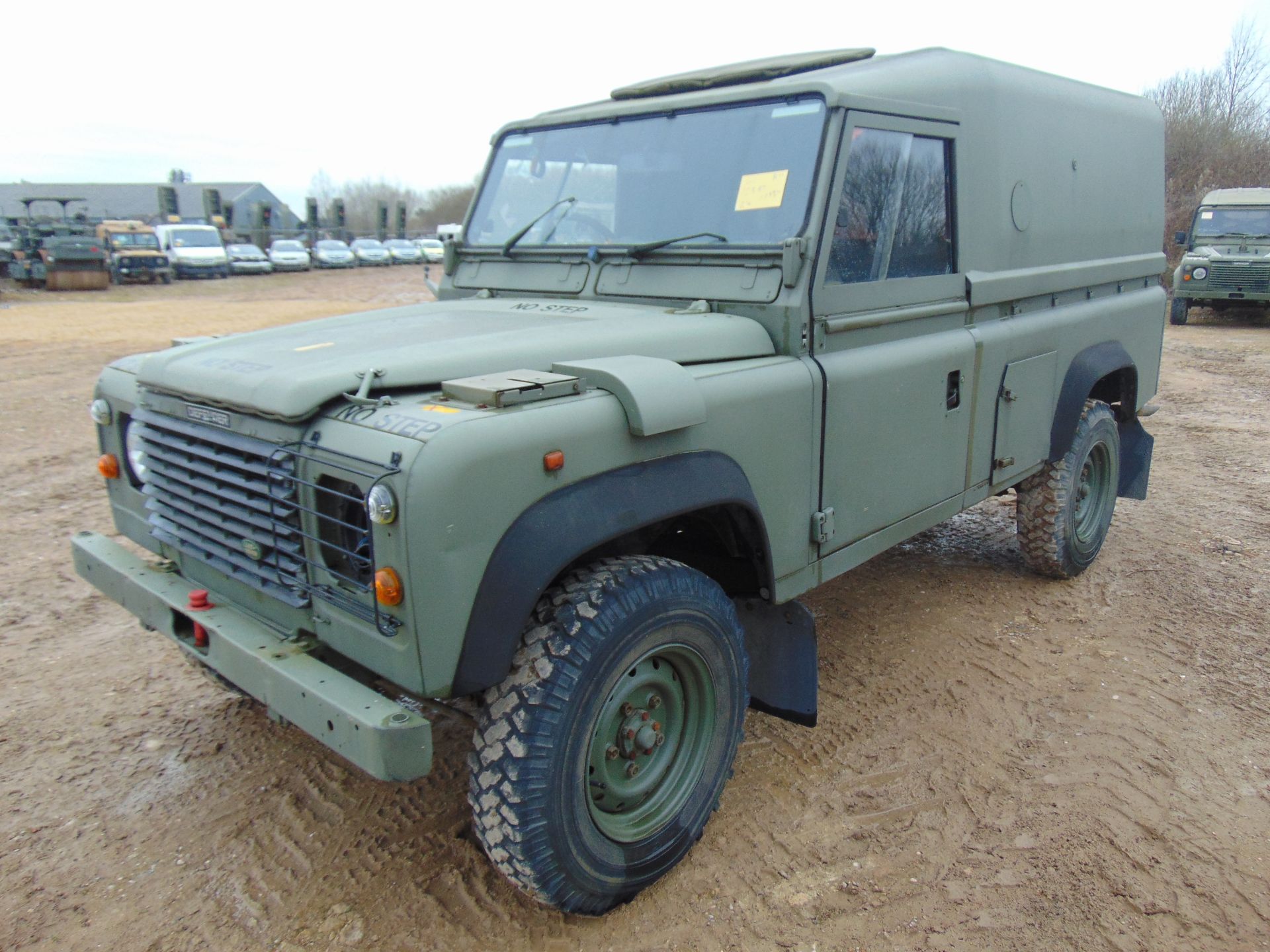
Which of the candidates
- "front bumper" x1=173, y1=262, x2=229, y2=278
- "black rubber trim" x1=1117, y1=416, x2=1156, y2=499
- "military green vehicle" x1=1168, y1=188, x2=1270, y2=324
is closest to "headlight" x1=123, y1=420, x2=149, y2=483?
"black rubber trim" x1=1117, y1=416, x2=1156, y2=499

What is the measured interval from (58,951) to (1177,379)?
1229cm

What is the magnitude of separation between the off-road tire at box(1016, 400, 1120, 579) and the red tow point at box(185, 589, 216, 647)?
3.77 meters

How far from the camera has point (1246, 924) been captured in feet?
8.78

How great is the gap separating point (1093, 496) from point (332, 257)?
3395 centimetres

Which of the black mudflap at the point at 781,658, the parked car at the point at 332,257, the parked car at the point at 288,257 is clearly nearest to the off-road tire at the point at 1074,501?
the black mudflap at the point at 781,658

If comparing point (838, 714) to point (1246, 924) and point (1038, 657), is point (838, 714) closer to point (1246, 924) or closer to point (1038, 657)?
→ point (1038, 657)

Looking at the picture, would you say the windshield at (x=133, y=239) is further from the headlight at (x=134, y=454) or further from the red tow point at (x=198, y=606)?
the red tow point at (x=198, y=606)

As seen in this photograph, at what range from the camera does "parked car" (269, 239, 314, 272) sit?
110 feet

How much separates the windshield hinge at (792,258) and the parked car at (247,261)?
32365 millimetres

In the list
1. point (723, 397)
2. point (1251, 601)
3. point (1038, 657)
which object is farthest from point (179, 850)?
point (1251, 601)

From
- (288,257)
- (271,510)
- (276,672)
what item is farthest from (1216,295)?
(288,257)

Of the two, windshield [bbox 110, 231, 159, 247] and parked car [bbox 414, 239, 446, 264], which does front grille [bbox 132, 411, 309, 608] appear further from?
parked car [bbox 414, 239, 446, 264]

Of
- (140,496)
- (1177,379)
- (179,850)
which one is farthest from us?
(1177,379)

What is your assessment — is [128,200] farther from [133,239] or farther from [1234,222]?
[1234,222]
